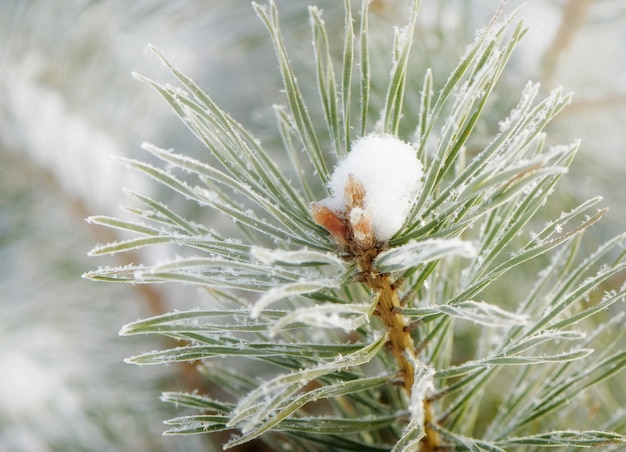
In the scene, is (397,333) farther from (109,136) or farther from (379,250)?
(109,136)

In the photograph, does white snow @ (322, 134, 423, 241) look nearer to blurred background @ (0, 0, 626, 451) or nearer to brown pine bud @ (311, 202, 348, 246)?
brown pine bud @ (311, 202, 348, 246)

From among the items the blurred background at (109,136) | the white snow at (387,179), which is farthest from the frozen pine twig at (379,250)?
the blurred background at (109,136)

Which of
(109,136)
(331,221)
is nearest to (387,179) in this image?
(331,221)

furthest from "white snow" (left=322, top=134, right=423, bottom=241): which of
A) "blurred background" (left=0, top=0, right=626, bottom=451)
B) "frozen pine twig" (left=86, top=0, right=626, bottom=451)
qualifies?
"blurred background" (left=0, top=0, right=626, bottom=451)

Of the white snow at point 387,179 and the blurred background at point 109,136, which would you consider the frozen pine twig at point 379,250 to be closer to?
the white snow at point 387,179

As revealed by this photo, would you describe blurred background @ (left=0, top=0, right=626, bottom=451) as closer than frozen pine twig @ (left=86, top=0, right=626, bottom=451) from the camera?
No

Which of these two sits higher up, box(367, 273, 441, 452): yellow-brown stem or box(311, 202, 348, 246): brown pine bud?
box(311, 202, 348, 246): brown pine bud
